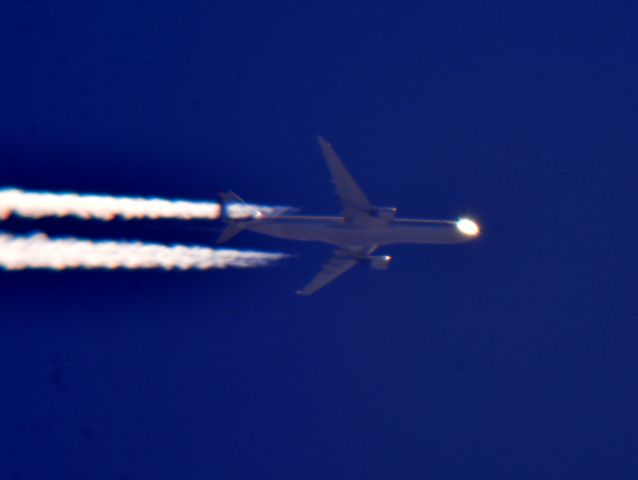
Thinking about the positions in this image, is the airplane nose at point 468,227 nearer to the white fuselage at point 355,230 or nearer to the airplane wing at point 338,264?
the white fuselage at point 355,230

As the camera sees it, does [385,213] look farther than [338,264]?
No

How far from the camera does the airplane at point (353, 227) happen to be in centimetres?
6050

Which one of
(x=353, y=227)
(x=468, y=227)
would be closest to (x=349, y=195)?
(x=353, y=227)

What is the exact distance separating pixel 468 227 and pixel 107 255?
19.7 m

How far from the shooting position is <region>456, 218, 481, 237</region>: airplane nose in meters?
63.3

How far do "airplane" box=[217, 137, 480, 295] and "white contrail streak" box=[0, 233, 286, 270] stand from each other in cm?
247

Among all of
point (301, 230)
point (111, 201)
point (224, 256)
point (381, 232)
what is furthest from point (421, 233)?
point (111, 201)

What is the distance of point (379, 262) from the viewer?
63.2m

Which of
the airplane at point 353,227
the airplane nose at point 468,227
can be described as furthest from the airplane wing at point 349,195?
the airplane nose at point 468,227

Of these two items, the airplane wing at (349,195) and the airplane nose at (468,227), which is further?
the airplane nose at (468,227)

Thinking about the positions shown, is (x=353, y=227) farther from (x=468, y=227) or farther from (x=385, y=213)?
(x=468, y=227)

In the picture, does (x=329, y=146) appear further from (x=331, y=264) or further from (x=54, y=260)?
(x=54, y=260)

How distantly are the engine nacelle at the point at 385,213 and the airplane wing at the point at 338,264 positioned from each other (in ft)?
8.98

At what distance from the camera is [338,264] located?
65000 mm
